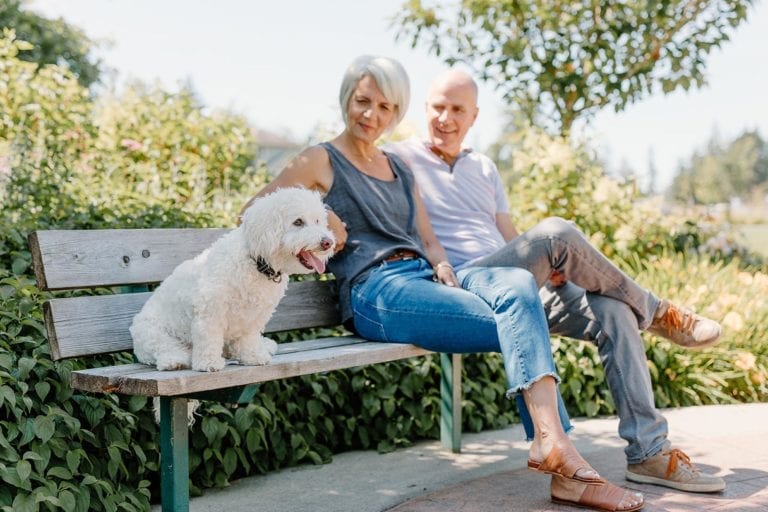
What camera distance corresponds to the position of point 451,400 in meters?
3.96

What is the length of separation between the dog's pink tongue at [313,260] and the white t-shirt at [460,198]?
51.1 inches

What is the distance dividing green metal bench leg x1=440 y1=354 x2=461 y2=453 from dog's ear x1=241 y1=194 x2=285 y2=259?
1628 millimetres

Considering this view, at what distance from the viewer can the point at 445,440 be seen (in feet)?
13.1

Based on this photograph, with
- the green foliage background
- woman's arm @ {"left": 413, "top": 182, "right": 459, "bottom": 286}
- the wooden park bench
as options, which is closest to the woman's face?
woman's arm @ {"left": 413, "top": 182, "right": 459, "bottom": 286}

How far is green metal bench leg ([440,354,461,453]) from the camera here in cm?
395

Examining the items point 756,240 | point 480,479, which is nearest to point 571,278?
point 480,479

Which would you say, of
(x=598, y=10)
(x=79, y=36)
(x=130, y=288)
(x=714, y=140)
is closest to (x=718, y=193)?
(x=714, y=140)

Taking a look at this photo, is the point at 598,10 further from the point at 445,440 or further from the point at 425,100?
the point at 445,440

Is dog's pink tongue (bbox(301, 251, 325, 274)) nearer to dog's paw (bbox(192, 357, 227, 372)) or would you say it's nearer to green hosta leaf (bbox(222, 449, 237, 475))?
dog's paw (bbox(192, 357, 227, 372))

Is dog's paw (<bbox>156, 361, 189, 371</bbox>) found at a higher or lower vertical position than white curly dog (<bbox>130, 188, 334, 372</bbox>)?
lower

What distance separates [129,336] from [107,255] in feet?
0.97

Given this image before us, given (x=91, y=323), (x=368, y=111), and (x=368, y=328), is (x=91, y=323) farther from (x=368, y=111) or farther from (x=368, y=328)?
(x=368, y=111)

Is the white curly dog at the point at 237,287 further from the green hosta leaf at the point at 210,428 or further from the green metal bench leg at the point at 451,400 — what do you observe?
the green metal bench leg at the point at 451,400

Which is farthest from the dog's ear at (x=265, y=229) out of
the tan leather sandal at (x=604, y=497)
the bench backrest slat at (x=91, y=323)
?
the tan leather sandal at (x=604, y=497)
